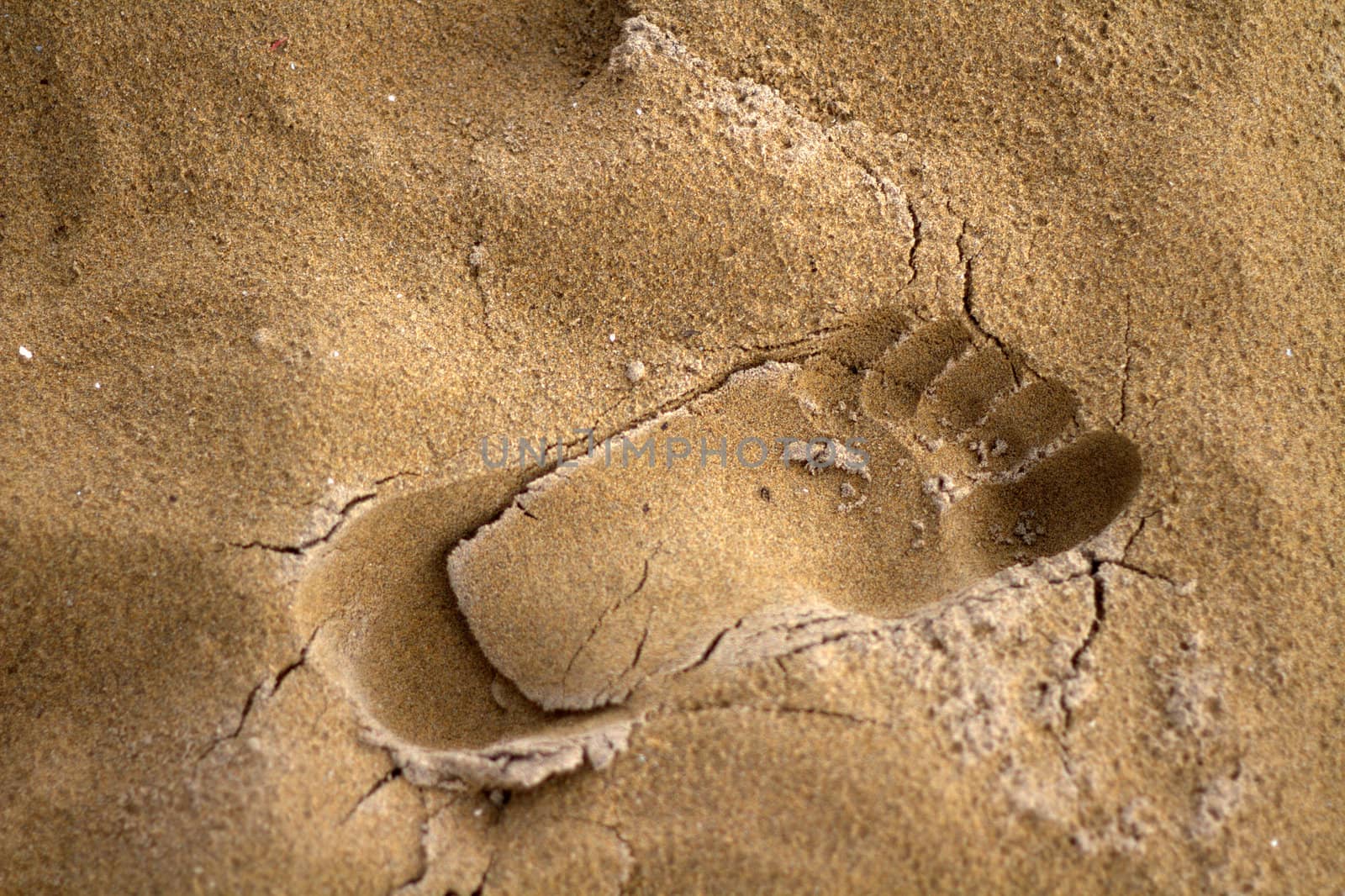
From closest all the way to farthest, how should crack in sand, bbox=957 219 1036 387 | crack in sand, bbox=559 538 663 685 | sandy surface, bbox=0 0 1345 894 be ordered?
sandy surface, bbox=0 0 1345 894
crack in sand, bbox=559 538 663 685
crack in sand, bbox=957 219 1036 387

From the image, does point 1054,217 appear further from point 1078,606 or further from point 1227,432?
point 1078,606

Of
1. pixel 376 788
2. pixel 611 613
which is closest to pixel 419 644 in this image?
pixel 376 788

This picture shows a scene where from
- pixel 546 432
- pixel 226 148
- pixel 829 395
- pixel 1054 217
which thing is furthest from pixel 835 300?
pixel 226 148

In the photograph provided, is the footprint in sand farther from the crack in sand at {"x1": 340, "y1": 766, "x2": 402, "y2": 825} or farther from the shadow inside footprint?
the crack in sand at {"x1": 340, "y1": 766, "x2": 402, "y2": 825}

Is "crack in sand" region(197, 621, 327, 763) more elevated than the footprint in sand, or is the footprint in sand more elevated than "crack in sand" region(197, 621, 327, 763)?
the footprint in sand

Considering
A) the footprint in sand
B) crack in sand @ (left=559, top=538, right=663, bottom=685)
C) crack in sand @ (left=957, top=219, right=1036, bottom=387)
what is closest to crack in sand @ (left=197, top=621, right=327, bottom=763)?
the footprint in sand

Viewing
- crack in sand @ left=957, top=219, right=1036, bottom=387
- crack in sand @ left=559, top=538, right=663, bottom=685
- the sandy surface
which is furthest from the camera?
crack in sand @ left=957, top=219, right=1036, bottom=387
